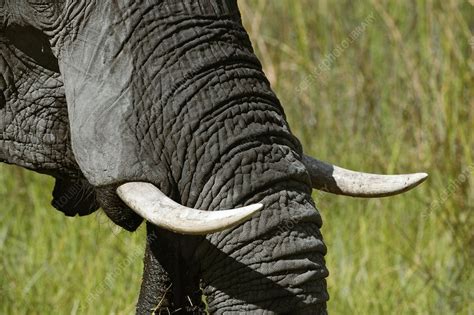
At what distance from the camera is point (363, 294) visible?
582 cm

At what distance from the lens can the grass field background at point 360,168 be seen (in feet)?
19.2

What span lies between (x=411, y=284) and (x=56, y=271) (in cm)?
140

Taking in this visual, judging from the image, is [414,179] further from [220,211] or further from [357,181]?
[220,211]

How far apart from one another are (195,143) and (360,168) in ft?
11.1

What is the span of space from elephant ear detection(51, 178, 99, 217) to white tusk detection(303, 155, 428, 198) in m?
0.65

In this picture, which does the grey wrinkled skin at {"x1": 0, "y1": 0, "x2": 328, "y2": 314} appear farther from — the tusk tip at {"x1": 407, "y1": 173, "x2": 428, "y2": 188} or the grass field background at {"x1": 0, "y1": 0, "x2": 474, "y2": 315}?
the grass field background at {"x1": 0, "y1": 0, "x2": 474, "y2": 315}

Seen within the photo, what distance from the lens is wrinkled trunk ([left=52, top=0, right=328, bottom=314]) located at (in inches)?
142

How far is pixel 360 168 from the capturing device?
22.9ft

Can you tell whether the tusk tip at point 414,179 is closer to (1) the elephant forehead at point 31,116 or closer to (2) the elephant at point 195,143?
(2) the elephant at point 195,143

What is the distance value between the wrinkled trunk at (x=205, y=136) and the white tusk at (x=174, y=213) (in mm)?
44

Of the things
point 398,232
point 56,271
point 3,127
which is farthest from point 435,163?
point 3,127

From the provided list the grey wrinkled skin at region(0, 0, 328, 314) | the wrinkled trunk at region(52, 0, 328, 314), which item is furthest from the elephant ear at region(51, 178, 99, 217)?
the wrinkled trunk at region(52, 0, 328, 314)

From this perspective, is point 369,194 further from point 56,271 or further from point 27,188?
point 27,188

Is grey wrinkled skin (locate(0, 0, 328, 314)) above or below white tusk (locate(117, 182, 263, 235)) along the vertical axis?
above
